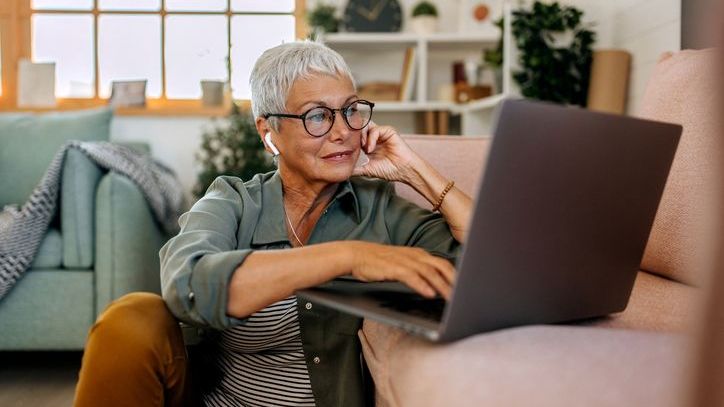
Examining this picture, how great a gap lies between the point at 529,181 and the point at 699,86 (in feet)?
2.89

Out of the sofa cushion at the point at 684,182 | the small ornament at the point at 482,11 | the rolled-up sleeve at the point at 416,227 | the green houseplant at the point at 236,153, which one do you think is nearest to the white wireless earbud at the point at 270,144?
the rolled-up sleeve at the point at 416,227

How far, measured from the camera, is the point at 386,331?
99 cm

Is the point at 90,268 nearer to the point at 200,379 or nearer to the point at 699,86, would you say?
the point at 200,379

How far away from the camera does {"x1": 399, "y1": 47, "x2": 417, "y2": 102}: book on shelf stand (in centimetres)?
395

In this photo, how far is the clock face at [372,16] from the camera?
399cm

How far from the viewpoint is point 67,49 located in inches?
167

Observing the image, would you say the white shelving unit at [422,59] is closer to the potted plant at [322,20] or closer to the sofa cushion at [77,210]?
the potted plant at [322,20]

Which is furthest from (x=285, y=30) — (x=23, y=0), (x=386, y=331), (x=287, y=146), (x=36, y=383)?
(x=386, y=331)

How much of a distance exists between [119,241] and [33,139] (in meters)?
0.86

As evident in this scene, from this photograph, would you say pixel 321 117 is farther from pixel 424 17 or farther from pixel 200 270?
pixel 424 17

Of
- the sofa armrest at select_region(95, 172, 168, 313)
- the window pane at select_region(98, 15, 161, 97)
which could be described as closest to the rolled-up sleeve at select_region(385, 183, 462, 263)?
the sofa armrest at select_region(95, 172, 168, 313)

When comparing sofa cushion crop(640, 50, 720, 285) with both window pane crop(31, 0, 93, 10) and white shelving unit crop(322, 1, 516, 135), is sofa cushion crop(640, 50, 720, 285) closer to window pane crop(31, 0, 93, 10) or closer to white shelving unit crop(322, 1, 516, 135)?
white shelving unit crop(322, 1, 516, 135)

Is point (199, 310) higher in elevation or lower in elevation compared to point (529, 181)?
lower

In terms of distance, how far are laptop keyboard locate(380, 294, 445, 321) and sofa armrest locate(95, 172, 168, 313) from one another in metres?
1.89
